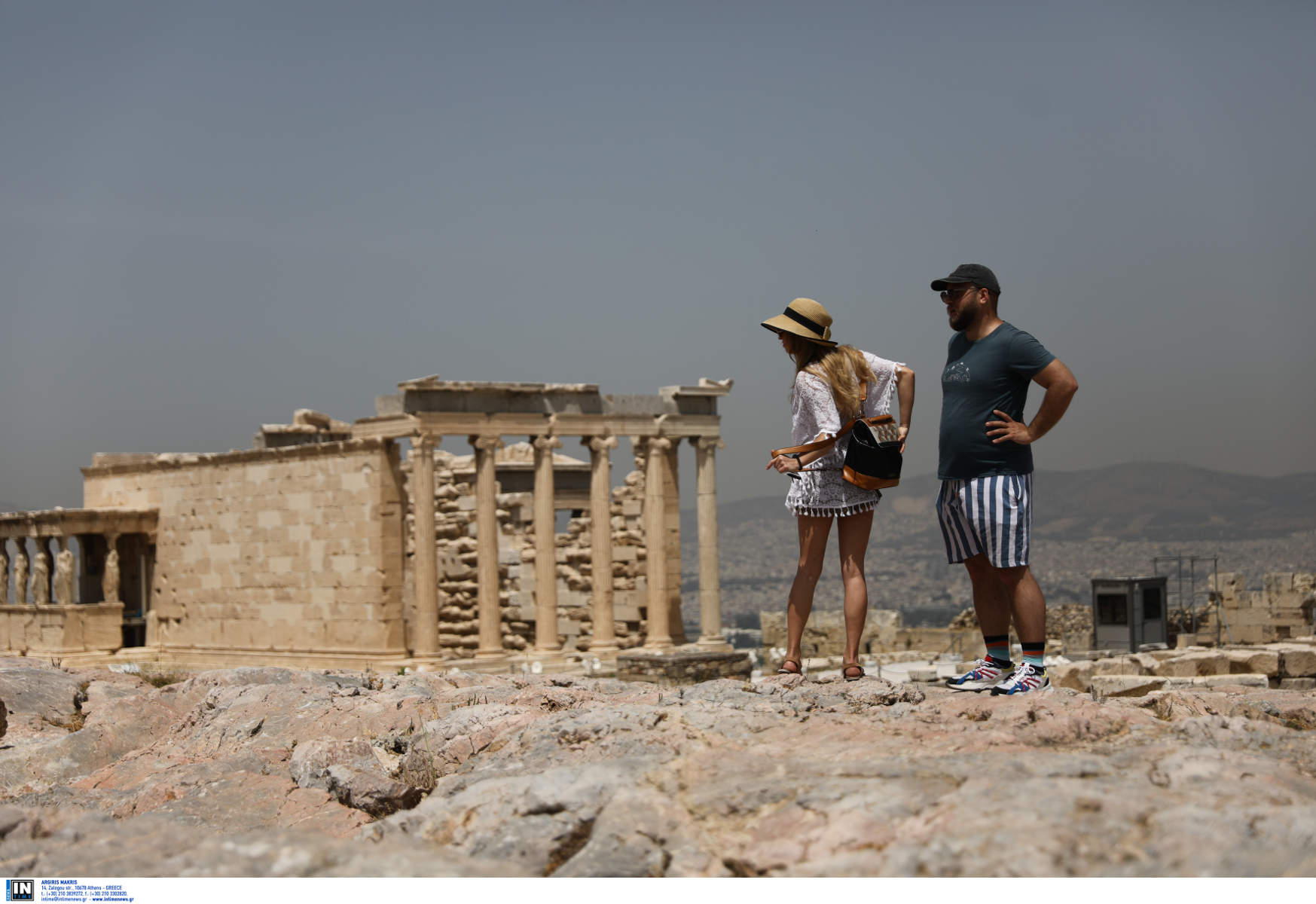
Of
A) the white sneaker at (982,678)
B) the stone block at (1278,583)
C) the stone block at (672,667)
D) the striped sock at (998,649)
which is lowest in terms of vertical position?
the stone block at (672,667)

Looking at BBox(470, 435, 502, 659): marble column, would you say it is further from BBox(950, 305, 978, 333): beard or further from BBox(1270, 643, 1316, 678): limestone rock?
BBox(950, 305, 978, 333): beard

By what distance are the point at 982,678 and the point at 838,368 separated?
181 centimetres

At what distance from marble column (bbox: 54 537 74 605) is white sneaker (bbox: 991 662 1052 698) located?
84.5 feet

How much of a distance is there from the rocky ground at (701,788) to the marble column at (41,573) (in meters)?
23.2

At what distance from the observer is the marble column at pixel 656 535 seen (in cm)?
2556

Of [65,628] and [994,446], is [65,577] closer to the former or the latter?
[65,628]

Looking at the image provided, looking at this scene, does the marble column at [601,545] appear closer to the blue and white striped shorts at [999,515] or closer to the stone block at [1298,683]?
A: the stone block at [1298,683]

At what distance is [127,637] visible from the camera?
29625mm

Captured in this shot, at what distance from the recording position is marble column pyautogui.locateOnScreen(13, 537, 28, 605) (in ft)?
99.0

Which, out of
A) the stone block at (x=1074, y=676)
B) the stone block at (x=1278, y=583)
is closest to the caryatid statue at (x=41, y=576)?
the stone block at (x=1074, y=676)
